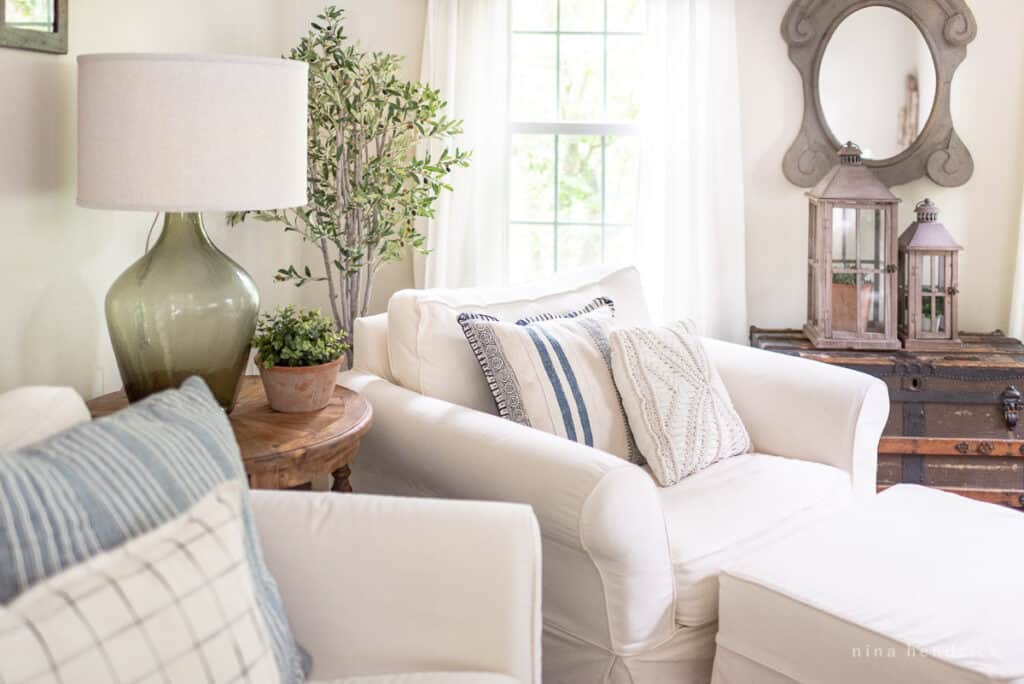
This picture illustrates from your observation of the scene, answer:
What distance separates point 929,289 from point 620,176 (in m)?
1.13

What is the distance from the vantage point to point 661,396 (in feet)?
8.19

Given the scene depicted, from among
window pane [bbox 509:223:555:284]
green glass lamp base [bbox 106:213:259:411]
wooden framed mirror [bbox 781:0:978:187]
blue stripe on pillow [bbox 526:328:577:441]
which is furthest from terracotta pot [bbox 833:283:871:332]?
green glass lamp base [bbox 106:213:259:411]

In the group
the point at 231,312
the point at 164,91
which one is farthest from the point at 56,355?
the point at 164,91

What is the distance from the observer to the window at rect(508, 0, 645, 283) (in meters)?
3.78

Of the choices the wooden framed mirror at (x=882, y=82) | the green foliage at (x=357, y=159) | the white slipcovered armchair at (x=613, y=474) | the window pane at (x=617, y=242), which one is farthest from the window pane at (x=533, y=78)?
the white slipcovered armchair at (x=613, y=474)

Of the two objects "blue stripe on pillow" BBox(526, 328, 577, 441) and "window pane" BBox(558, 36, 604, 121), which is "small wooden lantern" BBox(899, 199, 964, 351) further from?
"blue stripe on pillow" BBox(526, 328, 577, 441)

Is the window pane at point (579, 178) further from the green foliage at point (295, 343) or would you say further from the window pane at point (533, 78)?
the green foliage at point (295, 343)

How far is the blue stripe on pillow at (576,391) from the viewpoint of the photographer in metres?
2.46

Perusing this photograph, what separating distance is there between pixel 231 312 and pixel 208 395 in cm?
61

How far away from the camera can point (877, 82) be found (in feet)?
12.0

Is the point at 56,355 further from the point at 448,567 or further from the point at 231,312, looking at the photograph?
the point at 448,567

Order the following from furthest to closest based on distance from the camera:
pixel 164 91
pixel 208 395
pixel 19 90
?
pixel 19 90 < pixel 164 91 < pixel 208 395

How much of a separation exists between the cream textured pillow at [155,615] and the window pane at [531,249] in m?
2.63

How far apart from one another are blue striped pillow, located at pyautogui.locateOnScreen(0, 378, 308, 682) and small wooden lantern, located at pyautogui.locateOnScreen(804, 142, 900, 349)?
235 cm
